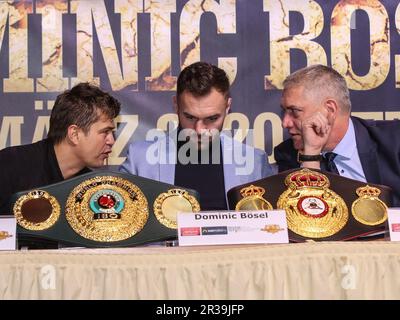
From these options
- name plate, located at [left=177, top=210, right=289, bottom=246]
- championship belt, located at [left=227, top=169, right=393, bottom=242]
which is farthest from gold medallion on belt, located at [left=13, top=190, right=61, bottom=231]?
championship belt, located at [left=227, top=169, right=393, bottom=242]

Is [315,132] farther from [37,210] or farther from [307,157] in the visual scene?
[37,210]

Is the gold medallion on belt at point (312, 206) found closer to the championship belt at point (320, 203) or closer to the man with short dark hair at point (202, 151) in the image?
the championship belt at point (320, 203)

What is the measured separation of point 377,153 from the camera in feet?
8.64

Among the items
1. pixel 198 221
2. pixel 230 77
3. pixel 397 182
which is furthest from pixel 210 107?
pixel 198 221

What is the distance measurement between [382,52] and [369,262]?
4.42 feet

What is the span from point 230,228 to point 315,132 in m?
0.87

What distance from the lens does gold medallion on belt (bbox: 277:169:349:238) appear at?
2.04 metres

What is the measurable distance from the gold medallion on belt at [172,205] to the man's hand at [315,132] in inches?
24.7

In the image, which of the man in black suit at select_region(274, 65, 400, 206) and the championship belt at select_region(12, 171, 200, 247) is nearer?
the championship belt at select_region(12, 171, 200, 247)

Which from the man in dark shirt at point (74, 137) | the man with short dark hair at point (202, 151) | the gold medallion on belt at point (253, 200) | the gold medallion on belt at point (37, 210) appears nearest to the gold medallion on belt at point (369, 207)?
the gold medallion on belt at point (253, 200)

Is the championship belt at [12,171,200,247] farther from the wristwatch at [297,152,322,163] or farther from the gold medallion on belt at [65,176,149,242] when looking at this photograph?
the wristwatch at [297,152,322,163]

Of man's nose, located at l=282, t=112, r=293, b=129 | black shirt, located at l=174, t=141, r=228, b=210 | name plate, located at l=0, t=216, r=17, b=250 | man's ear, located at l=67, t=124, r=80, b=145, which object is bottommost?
name plate, located at l=0, t=216, r=17, b=250

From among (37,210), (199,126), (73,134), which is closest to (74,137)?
(73,134)

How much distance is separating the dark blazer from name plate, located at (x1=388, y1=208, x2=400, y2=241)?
1.71 feet
